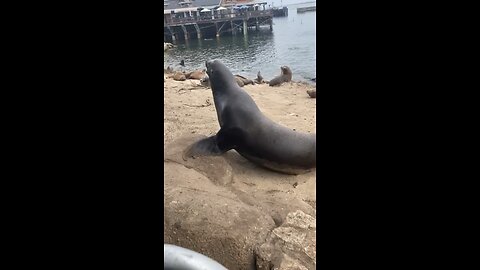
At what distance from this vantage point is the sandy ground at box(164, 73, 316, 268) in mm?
3756

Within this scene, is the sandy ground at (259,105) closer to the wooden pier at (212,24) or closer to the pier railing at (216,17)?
A: the wooden pier at (212,24)

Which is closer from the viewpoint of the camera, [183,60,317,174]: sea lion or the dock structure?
[183,60,317,174]: sea lion

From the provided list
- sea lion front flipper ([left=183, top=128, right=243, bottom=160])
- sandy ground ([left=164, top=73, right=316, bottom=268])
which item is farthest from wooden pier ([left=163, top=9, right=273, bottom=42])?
sea lion front flipper ([left=183, top=128, right=243, bottom=160])

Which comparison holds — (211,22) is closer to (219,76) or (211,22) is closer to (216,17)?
(216,17)

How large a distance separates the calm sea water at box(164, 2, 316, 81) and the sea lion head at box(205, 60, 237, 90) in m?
1.88

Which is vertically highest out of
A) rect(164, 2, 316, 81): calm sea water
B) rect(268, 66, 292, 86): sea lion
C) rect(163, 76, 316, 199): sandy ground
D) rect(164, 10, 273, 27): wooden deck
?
rect(163, 76, 316, 199): sandy ground

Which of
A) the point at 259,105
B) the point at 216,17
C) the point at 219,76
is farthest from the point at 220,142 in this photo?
the point at 216,17

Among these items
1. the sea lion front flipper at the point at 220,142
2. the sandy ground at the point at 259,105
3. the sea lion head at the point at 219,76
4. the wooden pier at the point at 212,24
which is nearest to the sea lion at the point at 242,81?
the sandy ground at the point at 259,105

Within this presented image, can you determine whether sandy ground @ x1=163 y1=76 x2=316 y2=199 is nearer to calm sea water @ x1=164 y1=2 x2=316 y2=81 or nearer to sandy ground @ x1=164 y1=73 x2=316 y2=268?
sandy ground @ x1=164 y1=73 x2=316 y2=268
